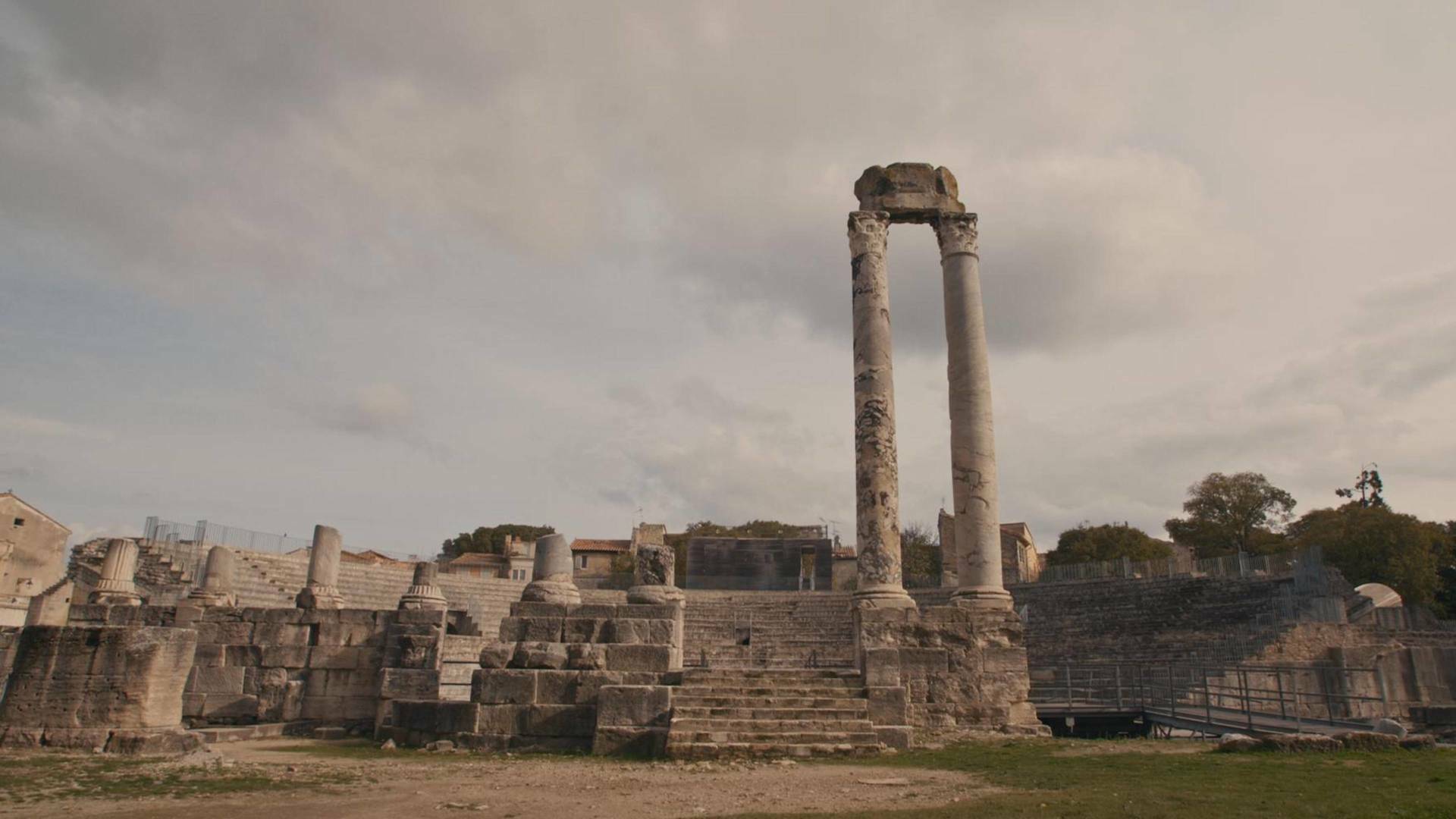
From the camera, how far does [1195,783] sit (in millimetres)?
8125

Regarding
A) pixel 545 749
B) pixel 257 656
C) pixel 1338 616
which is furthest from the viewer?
pixel 1338 616

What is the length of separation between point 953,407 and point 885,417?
1501 millimetres

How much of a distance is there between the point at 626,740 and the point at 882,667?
3.70m

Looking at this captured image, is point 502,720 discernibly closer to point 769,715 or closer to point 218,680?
point 769,715

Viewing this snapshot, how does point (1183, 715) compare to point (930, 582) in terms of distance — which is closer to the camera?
point (1183, 715)

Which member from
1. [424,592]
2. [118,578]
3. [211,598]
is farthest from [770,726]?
[118,578]

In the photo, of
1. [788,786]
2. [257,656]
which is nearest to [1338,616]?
[788,786]

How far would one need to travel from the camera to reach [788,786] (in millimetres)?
8367

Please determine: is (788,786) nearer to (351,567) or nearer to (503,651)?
(503,651)

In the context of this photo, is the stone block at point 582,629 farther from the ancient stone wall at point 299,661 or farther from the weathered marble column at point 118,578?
the weathered marble column at point 118,578

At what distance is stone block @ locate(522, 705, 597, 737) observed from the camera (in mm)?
11477

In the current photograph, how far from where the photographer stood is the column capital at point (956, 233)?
18109 mm

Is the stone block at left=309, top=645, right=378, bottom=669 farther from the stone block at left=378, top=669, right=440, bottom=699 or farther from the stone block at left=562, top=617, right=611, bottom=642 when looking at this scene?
the stone block at left=562, top=617, right=611, bottom=642

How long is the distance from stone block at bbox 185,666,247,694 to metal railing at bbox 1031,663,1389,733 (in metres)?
14.9
